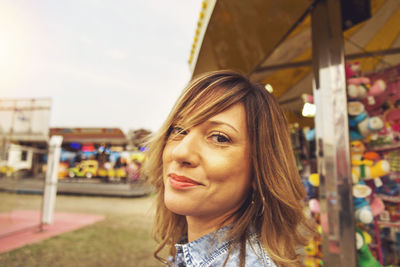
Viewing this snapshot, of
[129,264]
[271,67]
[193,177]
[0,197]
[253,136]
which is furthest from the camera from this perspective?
[129,264]

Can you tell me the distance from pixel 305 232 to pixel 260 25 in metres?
1.61

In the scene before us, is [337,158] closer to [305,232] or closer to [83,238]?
[305,232]

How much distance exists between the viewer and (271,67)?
3.06 metres

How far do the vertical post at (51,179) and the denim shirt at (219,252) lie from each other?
5619mm

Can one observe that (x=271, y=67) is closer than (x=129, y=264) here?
Yes

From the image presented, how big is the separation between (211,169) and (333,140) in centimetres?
113

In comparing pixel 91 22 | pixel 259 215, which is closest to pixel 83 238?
pixel 91 22

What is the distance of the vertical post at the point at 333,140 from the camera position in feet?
4.89

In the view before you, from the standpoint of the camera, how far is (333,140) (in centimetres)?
156

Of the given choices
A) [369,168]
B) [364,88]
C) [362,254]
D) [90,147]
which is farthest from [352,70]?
[90,147]

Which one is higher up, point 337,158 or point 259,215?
point 337,158

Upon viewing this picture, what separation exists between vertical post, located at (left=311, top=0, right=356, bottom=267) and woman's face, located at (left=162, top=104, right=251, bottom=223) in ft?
3.07

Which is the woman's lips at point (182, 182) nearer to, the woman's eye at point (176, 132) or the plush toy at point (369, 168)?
the woman's eye at point (176, 132)

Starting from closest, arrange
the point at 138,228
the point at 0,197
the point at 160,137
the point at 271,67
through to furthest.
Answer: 1. the point at 160,137
2. the point at 0,197
3. the point at 271,67
4. the point at 138,228
